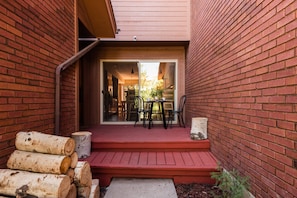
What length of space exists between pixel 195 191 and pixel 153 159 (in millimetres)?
738

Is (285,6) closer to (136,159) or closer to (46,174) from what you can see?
(46,174)

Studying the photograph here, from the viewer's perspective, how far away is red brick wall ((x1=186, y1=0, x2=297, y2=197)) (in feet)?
4.44

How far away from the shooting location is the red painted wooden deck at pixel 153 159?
2.58 m

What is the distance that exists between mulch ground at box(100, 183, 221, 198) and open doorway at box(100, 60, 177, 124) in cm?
336

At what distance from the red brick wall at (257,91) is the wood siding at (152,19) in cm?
213

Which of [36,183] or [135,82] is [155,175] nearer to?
[36,183]

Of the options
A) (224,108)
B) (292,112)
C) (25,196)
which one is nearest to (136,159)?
(224,108)

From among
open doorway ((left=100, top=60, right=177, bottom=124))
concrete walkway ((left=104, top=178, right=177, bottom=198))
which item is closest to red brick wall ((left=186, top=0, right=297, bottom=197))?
concrete walkway ((left=104, top=178, right=177, bottom=198))

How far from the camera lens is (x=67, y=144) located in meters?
1.59

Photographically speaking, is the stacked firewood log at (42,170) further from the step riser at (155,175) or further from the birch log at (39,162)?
the step riser at (155,175)

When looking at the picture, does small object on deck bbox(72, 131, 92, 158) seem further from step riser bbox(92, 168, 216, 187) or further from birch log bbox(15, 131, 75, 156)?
birch log bbox(15, 131, 75, 156)

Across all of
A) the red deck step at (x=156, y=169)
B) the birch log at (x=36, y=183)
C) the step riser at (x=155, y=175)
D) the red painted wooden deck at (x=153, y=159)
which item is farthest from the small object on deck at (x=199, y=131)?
the birch log at (x=36, y=183)

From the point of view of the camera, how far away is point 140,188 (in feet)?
7.91

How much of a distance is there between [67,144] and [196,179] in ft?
5.80
